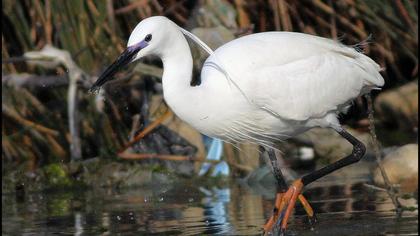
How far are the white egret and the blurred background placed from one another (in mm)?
1760

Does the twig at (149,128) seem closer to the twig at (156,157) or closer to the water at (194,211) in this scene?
the twig at (156,157)

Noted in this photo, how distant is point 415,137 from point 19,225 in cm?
430

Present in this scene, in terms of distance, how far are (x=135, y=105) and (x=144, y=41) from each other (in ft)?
13.1

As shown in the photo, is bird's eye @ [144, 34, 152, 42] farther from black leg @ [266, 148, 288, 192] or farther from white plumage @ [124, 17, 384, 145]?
black leg @ [266, 148, 288, 192]

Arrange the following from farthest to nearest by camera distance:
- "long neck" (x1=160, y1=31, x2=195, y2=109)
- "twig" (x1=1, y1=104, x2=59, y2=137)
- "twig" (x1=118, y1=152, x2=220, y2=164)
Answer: "twig" (x1=1, y1=104, x2=59, y2=137) < "twig" (x1=118, y1=152, x2=220, y2=164) < "long neck" (x1=160, y1=31, x2=195, y2=109)

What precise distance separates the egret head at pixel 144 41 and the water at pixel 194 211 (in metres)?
1.17

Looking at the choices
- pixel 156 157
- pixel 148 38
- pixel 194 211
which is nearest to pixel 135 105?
pixel 156 157

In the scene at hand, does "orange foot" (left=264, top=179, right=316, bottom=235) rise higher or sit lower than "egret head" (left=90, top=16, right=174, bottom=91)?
lower

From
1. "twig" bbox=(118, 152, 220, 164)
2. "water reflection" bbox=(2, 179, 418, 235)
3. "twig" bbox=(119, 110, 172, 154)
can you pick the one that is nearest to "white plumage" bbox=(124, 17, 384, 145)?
"water reflection" bbox=(2, 179, 418, 235)

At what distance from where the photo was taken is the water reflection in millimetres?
6539

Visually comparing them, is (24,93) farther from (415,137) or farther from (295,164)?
(415,137)

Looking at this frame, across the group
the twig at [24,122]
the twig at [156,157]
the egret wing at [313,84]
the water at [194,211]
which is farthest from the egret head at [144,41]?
the twig at [24,122]

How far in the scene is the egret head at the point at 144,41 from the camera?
591cm

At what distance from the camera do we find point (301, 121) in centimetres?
662
